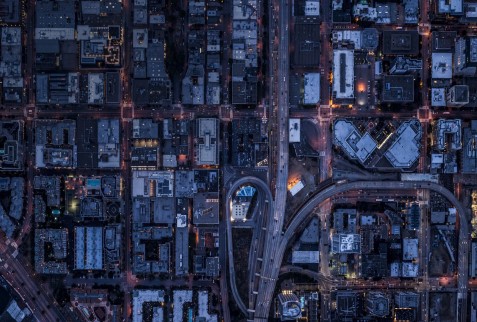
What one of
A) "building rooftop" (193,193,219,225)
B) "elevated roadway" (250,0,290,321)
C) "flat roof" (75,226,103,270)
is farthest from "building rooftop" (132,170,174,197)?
"elevated roadway" (250,0,290,321)

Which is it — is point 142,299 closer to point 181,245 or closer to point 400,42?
point 181,245

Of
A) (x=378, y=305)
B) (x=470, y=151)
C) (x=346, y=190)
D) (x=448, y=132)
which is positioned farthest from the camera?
(x=346, y=190)

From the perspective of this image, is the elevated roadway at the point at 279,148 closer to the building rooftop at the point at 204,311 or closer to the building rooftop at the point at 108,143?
the building rooftop at the point at 204,311

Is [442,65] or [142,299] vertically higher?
[442,65]

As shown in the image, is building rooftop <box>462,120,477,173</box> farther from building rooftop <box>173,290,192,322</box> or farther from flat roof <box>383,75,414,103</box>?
building rooftop <box>173,290,192,322</box>

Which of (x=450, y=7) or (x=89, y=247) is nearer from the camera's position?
(x=450, y=7)

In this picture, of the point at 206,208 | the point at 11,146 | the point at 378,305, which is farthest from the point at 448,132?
the point at 11,146
